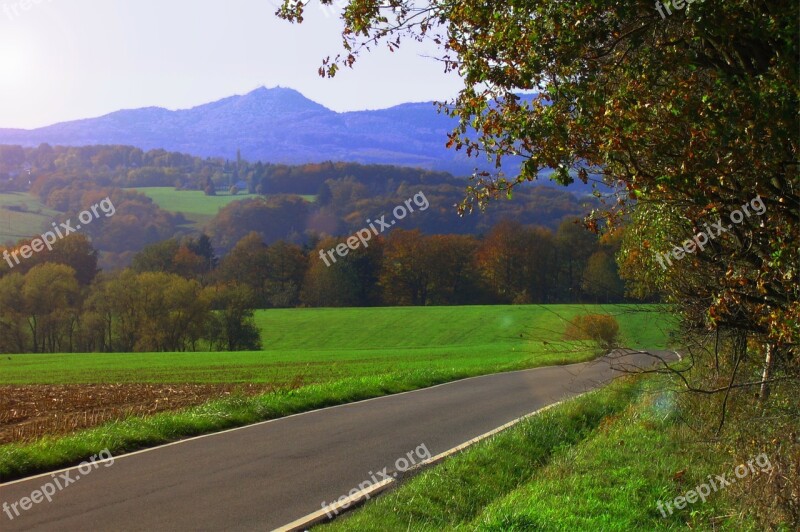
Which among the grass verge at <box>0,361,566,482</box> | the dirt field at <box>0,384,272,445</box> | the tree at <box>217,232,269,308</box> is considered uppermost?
the grass verge at <box>0,361,566,482</box>

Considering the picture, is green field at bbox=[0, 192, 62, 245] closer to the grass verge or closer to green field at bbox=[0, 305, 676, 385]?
green field at bbox=[0, 305, 676, 385]

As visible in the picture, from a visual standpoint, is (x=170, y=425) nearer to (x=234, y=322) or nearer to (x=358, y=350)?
(x=358, y=350)

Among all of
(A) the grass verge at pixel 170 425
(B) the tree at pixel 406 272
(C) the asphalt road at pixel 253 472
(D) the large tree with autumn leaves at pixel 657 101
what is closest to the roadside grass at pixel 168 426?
(A) the grass verge at pixel 170 425

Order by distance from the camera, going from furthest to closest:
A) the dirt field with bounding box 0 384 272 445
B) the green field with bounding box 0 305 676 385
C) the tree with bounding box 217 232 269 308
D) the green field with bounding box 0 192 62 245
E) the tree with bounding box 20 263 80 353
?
the green field with bounding box 0 192 62 245 → the tree with bounding box 217 232 269 308 → the tree with bounding box 20 263 80 353 → the green field with bounding box 0 305 676 385 → the dirt field with bounding box 0 384 272 445

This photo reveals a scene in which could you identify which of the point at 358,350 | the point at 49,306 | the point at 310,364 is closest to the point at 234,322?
the point at 49,306

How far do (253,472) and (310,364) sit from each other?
99.9 feet

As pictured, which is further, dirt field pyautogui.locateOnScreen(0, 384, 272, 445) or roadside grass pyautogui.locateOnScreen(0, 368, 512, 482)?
dirt field pyautogui.locateOnScreen(0, 384, 272, 445)

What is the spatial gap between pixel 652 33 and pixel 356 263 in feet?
280

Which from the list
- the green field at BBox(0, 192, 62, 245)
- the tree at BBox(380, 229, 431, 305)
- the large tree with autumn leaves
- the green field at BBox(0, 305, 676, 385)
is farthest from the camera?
the green field at BBox(0, 192, 62, 245)

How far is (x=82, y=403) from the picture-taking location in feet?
73.4

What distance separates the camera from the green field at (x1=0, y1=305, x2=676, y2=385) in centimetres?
3247

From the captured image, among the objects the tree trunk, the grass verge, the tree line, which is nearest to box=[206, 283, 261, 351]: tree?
the tree line

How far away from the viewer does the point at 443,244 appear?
296 feet

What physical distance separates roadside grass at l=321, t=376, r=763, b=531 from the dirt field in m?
7.57
